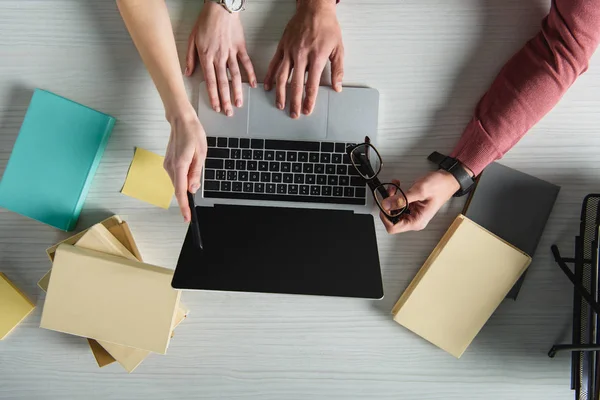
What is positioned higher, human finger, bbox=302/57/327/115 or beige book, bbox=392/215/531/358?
human finger, bbox=302/57/327/115

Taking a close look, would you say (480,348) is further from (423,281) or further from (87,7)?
(87,7)

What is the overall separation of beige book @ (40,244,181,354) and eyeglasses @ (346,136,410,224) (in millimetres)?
390

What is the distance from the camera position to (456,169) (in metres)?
0.83

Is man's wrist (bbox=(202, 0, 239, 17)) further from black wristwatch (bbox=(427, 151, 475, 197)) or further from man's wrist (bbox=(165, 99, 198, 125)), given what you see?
black wristwatch (bbox=(427, 151, 475, 197))

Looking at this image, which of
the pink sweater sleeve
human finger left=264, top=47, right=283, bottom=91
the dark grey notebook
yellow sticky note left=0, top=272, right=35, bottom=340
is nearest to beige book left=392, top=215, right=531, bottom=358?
the dark grey notebook

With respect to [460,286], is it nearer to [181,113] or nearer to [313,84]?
[313,84]

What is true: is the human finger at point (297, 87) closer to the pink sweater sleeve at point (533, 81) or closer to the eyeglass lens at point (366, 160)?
the eyeglass lens at point (366, 160)

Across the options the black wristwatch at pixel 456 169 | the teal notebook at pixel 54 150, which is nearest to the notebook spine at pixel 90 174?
the teal notebook at pixel 54 150

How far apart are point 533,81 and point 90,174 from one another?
0.82m

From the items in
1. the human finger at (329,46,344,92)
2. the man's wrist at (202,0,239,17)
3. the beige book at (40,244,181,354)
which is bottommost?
the beige book at (40,244,181,354)

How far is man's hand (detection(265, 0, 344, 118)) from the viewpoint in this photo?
2.73ft

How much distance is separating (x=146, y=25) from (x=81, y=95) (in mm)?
192

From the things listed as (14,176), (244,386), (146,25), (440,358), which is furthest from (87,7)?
(440,358)

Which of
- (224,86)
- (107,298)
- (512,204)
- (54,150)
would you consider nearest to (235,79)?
(224,86)
